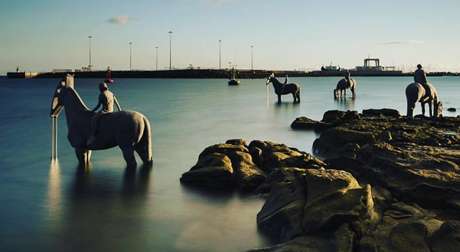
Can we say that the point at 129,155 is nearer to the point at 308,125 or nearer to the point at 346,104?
the point at 308,125

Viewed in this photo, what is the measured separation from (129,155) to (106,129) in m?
1.11

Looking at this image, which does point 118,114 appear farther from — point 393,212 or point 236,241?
point 393,212

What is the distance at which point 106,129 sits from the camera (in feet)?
51.0

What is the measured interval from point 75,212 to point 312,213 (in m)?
5.87

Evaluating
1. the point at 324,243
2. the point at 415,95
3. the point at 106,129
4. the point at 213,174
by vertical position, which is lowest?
the point at 324,243

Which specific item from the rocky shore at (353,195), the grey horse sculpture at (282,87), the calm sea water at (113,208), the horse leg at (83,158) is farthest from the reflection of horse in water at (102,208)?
the grey horse sculpture at (282,87)

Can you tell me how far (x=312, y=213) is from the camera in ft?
28.9

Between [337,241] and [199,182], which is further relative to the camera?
[199,182]

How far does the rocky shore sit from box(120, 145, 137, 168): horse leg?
1.90m

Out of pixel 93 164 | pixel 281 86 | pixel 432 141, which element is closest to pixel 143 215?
pixel 93 164

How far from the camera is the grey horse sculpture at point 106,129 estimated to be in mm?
15383

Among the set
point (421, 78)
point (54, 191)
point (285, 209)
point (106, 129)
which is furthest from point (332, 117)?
point (285, 209)

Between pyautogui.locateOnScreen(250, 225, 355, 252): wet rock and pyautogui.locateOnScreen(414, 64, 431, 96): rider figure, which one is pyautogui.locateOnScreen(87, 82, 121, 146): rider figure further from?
pyautogui.locateOnScreen(414, 64, 431, 96): rider figure

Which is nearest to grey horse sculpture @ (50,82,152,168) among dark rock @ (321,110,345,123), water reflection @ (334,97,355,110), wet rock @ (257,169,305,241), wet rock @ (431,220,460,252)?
wet rock @ (257,169,305,241)
